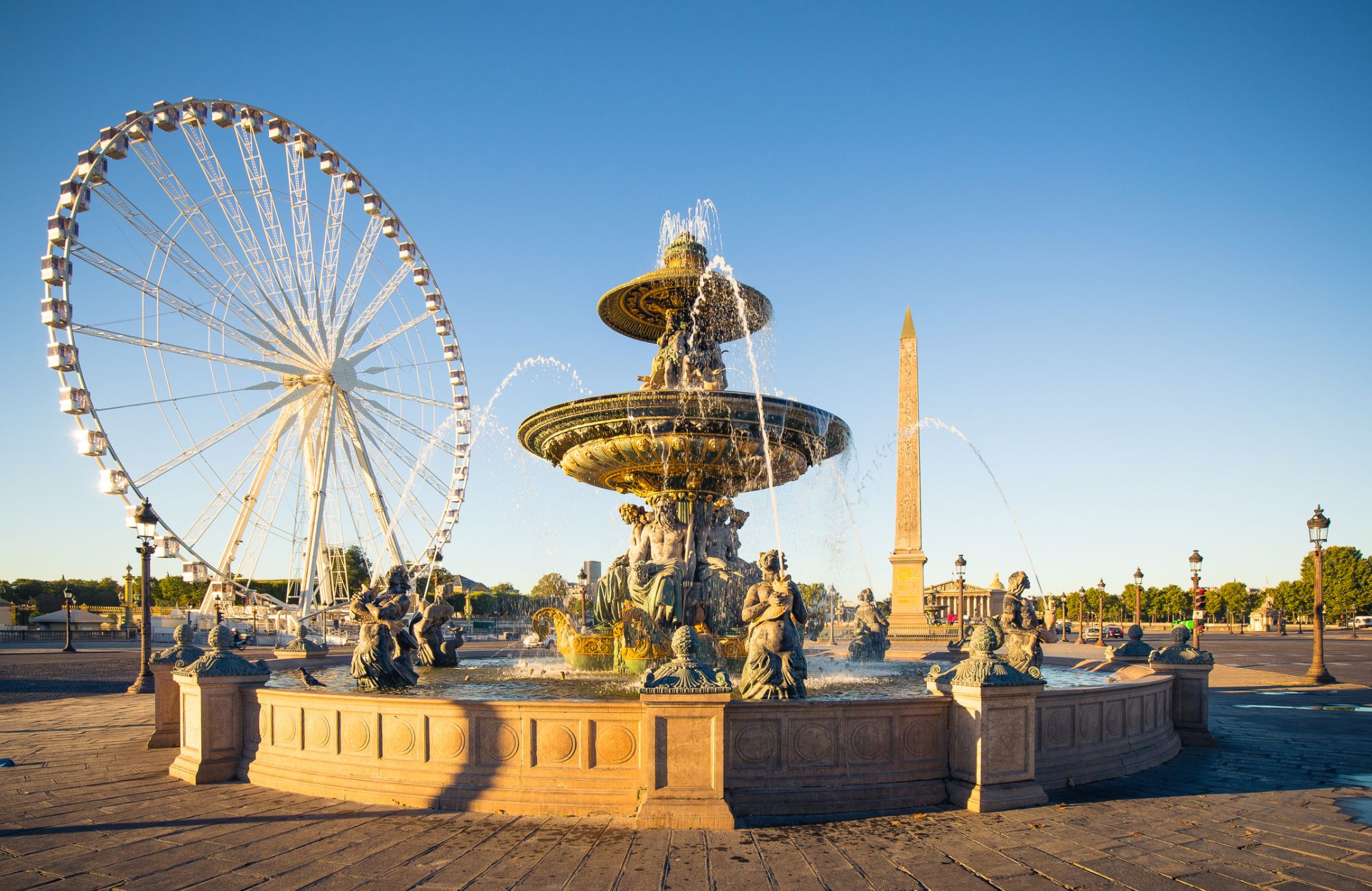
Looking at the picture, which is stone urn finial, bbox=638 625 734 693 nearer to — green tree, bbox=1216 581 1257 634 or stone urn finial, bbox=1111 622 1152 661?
stone urn finial, bbox=1111 622 1152 661

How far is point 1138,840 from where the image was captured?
591 centimetres

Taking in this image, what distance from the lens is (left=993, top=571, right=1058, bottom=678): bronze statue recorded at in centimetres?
1007

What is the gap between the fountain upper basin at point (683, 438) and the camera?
42.3 feet

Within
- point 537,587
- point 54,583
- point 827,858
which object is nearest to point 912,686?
point 827,858

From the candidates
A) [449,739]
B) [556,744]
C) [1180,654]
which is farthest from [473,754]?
[1180,654]

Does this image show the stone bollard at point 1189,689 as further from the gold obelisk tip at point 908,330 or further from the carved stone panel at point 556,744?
the gold obelisk tip at point 908,330

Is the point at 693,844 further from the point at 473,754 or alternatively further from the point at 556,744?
the point at 473,754

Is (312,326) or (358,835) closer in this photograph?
(358,835)

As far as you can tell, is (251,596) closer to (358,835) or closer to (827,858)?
(358,835)

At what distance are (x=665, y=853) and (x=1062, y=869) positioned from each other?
2.55 metres

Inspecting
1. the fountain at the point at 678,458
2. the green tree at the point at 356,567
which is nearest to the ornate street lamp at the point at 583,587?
the fountain at the point at 678,458

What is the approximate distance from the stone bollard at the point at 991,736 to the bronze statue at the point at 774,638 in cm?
149

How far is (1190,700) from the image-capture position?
9.88m

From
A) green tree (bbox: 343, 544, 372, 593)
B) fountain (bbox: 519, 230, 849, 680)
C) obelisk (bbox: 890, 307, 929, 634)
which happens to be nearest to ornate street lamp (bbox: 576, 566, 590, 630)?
fountain (bbox: 519, 230, 849, 680)
